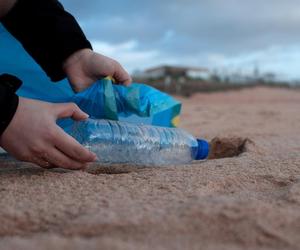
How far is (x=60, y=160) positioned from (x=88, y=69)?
0.57m

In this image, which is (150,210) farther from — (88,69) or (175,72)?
(175,72)

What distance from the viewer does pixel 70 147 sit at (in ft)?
4.07

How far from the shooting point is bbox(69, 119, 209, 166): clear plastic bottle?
5.58 feet

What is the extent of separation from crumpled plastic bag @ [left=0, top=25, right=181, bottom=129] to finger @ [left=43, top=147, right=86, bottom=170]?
37 cm

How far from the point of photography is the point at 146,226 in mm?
884

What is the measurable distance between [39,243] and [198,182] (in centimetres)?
56

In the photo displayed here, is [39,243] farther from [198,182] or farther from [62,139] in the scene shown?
[198,182]

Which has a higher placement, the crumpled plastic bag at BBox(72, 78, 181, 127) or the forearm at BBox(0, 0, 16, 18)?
the forearm at BBox(0, 0, 16, 18)

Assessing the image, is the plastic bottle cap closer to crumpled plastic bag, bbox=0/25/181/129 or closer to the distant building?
crumpled plastic bag, bbox=0/25/181/129

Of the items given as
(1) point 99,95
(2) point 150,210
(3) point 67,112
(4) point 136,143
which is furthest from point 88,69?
(2) point 150,210

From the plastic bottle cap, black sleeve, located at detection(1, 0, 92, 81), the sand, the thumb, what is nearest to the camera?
the sand

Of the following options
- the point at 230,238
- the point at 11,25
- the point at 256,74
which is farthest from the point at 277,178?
the point at 256,74

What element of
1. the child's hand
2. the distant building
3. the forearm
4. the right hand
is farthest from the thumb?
the distant building

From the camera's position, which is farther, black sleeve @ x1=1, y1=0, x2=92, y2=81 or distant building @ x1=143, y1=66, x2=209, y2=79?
distant building @ x1=143, y1=66, x2=209, y2=79
